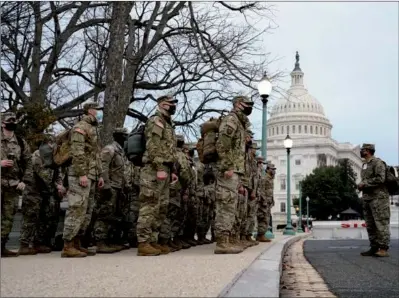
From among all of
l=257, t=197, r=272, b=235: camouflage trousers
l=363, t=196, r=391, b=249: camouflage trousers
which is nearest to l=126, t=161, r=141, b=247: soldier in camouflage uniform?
l=257, t=197, r=272, b=235: camouflage trousers

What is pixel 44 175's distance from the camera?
8.26 m

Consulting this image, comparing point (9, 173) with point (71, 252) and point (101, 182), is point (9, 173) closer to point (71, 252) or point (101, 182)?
point (101, 182)

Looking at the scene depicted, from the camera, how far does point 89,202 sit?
7.48 metres

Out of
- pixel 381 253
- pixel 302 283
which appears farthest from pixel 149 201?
pixel 381 253

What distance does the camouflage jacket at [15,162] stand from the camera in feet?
24.4

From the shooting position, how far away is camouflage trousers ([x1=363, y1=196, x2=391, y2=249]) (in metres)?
9.93

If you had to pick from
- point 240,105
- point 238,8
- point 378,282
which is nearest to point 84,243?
point 240,105

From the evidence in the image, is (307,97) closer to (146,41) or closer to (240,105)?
(146,41)

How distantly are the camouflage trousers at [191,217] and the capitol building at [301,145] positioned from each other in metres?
98.5

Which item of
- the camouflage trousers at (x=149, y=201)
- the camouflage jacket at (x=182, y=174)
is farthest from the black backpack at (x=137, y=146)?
the camouflage jacket at (x=182, y=174)

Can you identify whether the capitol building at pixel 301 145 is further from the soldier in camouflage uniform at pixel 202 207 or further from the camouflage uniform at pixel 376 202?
the camouflage uniform at pixel 376 202

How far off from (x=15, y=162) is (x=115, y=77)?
7670 mm

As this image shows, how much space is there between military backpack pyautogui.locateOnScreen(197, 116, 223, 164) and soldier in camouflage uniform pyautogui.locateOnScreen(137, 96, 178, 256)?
21.7 inches

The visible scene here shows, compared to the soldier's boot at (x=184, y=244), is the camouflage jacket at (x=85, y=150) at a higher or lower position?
higher
